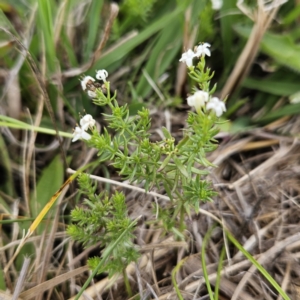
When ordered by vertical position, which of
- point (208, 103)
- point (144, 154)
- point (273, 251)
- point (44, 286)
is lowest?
point (44, 286)

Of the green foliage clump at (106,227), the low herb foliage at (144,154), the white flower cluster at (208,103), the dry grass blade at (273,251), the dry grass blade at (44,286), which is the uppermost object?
the white flower cluster at (208,103)

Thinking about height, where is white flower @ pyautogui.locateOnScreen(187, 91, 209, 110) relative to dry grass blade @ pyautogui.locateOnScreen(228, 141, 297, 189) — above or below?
above

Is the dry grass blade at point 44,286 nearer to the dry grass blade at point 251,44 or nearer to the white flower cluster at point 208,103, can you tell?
the white flower cluster at point 208,103

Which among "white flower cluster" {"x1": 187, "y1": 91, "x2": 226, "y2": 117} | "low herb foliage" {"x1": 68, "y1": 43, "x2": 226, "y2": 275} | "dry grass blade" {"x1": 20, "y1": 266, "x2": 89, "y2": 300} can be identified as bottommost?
"dry grass blade" {"x1": 20, "y1": 266, "x2": 89, "y2": 300}

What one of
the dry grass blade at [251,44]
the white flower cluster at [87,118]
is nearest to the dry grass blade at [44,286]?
the white flower cluster at [87,118]

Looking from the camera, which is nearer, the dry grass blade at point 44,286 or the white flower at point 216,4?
the dry grass blade at point 44,286

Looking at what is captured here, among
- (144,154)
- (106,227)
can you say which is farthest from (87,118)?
(106,227)

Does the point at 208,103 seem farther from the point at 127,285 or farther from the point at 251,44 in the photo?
the point at 251,44

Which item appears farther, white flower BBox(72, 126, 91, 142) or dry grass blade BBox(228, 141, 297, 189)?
dry grass blade BBox(228, 141, 297, 189)

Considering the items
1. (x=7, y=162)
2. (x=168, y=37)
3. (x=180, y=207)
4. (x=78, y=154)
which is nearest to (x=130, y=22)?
(x=168, y=37)

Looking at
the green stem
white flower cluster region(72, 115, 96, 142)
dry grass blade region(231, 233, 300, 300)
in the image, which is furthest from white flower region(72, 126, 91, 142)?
dry grass blade region(231, 233, 300, 300)

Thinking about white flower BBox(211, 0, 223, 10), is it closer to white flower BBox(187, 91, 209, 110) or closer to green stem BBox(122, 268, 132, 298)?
white flower BBox(187, 91, 209, 110)
